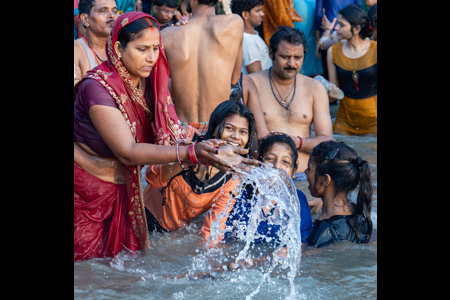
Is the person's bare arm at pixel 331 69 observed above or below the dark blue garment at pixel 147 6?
below

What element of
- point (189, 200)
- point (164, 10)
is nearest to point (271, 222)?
point (189, 200)

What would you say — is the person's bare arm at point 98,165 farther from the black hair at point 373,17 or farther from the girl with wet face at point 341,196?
the black hair at point 373,17

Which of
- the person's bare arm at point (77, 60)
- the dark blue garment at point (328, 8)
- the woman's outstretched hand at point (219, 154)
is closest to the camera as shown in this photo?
the woman's outstretched hand at point (219, 154)

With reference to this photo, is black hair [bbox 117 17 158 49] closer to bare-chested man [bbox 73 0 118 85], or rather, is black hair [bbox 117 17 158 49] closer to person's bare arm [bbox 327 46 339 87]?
bare-chested man [bbox 73 0 118 85]

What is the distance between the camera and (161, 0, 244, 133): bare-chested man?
484cm

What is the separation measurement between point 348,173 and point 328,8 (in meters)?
4.83

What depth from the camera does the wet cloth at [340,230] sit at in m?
3.90

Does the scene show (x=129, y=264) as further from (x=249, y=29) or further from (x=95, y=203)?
(x=249, y=29)

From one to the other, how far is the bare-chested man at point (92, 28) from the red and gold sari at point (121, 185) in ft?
6.17

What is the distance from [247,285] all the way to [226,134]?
1066mm

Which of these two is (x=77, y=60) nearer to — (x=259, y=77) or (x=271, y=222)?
(x=259, y=77)

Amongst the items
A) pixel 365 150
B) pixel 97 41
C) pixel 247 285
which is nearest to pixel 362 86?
pixel 365 150

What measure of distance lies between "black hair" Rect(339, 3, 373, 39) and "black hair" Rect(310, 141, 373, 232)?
3.68 meters

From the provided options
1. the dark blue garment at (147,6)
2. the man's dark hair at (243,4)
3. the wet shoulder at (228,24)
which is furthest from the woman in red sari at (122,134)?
the dark blue garment at (147,6)
